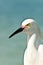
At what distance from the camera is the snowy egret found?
280 inches

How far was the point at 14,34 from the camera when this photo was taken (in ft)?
24.1

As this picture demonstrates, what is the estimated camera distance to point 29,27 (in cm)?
710

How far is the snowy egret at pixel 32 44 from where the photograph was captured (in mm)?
7117

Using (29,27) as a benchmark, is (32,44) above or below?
below

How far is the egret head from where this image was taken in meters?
7.06

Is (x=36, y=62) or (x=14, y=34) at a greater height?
(x=14, y=34)

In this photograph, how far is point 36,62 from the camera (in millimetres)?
7258

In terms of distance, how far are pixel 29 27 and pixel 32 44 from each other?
0.36 meters

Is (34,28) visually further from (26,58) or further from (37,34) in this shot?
(26,58)

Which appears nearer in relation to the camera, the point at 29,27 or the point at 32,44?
the point at 29,27

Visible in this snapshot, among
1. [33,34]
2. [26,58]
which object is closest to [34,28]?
[33,34]

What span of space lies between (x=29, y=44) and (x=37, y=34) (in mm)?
248

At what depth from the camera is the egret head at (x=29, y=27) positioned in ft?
23.2

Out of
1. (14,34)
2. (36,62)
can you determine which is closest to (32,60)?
(36,62)
